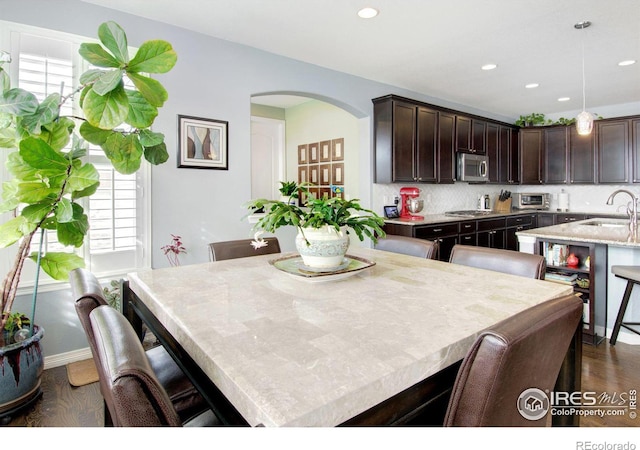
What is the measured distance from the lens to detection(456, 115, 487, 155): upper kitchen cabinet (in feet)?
16.9

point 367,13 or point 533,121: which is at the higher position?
point 533,121

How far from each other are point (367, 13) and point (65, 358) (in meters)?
3.36

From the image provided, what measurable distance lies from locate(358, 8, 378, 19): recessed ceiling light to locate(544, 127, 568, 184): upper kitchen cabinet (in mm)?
4703

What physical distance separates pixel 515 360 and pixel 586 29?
11.4 ft

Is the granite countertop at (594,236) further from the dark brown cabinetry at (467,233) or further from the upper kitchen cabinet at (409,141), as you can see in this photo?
the upper kitchen cabinet at (409,141)

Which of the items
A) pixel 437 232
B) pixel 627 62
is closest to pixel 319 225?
pixel 437 232

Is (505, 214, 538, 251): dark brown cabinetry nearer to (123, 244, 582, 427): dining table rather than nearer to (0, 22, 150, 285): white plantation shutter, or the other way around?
(123, 244, 582, 427): dining table

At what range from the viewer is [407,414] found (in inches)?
31.3

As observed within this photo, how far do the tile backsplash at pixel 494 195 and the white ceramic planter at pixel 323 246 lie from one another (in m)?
3.35

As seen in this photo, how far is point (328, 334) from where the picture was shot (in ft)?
2.96

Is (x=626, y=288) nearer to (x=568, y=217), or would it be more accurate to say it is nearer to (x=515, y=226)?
(x=515, y=226)

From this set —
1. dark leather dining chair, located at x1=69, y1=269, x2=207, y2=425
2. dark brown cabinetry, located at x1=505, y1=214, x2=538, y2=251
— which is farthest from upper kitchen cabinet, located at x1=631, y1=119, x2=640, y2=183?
dark leather dining chair, located at x1=69, y1=269, x2=207, y2=425
